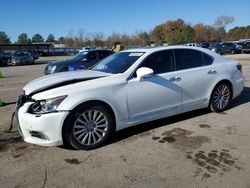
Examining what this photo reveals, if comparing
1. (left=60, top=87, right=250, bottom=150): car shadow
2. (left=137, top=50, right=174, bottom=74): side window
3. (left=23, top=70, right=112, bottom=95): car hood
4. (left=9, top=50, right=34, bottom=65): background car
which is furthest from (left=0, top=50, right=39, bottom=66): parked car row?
(left=137, top=50, right=174, bottom=74): side window

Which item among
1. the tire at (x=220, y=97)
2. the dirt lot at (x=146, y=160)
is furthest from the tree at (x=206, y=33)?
the dirt lot at (x=146, y=160)

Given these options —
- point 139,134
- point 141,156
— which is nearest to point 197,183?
point 141,156

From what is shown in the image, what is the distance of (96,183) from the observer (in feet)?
11.7

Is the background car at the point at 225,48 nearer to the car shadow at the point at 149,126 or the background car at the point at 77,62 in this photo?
the background car at the point at 77,62

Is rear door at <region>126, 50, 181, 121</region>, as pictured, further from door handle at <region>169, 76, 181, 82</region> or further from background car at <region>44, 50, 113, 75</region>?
background car at <region>44, 50, 113, 75</region>

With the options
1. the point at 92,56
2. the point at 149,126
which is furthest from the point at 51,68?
the point at 149,126

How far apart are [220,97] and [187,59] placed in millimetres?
1273

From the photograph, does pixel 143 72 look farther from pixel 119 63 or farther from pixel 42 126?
pixel 42 126

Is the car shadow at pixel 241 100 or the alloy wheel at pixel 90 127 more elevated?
the alloy wheel at pixel 90 127

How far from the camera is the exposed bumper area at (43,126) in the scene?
423 centimetres

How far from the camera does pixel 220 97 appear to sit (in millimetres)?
6434

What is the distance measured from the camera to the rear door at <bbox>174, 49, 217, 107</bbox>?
5.69 metres

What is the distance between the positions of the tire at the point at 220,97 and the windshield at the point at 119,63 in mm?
2019

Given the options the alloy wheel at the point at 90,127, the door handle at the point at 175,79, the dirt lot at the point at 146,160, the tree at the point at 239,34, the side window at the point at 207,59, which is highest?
the tree at the point at 239,34
